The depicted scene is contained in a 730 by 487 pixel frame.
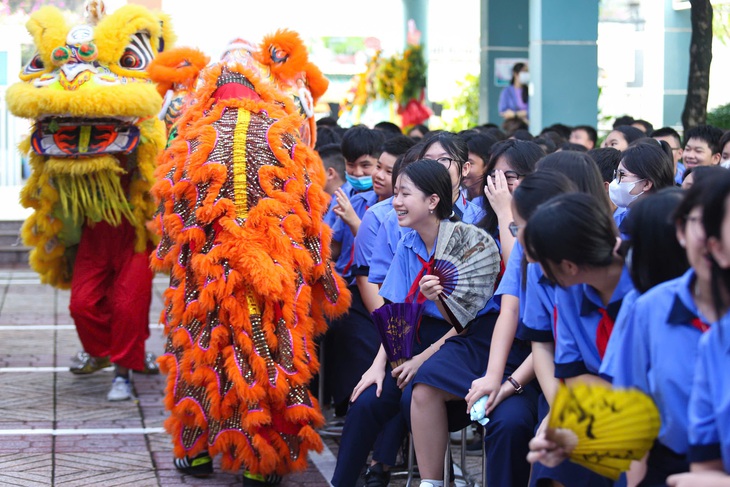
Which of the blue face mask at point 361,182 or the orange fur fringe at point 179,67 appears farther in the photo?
the blue face mask at point 361,182

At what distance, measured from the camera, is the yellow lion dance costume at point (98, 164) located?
6488 millimetres

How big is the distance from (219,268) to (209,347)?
0.35 metres

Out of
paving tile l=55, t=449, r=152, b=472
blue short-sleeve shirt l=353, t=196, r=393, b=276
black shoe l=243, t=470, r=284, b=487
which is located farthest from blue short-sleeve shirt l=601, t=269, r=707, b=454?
paving tile l=55, t=449, r=152, b=472

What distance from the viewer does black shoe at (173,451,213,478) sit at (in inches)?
202

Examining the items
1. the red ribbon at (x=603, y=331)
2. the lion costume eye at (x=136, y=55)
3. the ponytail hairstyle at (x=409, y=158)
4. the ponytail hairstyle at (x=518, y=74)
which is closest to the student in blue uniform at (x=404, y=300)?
the ponytail hairstyle at (x=409, y=158)

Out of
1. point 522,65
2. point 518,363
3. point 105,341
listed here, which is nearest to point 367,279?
point 518,363

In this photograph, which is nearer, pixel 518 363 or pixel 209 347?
pixel 518 363

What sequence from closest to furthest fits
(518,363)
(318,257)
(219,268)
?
(518,363), (219,268), (318,257)

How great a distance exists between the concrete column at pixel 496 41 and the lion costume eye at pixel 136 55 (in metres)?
7.45

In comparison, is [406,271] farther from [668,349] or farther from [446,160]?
[668,349]

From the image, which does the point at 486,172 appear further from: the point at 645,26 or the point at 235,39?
the point at 645,26

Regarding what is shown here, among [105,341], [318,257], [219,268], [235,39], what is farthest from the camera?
[105,341]

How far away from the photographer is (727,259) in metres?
2.59

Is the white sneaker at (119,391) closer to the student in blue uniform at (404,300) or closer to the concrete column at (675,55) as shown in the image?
the student in blue uniform at (404,300)
